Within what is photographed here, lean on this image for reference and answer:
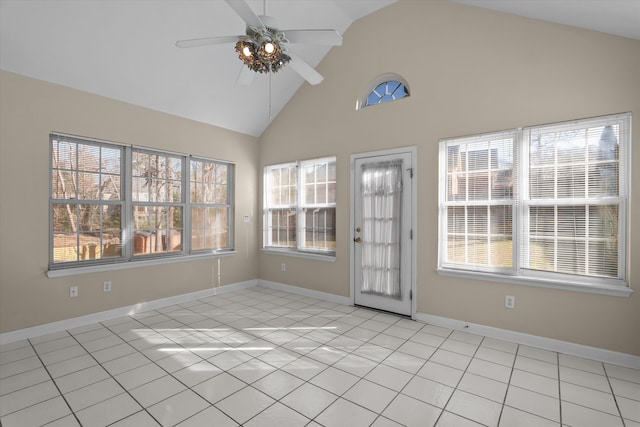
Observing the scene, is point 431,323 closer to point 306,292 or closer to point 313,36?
point 306,292

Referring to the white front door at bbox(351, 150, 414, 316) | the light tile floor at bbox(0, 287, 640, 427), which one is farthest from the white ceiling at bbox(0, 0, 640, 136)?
the light tile floor at bbox(0, 287, 640, 427)

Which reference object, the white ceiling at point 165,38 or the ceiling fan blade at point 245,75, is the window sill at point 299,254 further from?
the ceiling fan blade at point 245,75

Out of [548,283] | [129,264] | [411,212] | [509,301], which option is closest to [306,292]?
[411,212]

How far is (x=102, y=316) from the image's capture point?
12.3ft

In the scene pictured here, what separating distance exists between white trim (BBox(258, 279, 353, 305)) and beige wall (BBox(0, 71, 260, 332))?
1.59m

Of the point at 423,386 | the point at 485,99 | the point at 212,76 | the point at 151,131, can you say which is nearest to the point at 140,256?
the point at 151,131

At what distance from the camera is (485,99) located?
3350 millimetres

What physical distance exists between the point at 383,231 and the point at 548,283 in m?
1.86

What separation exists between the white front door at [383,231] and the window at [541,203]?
18.3 inches

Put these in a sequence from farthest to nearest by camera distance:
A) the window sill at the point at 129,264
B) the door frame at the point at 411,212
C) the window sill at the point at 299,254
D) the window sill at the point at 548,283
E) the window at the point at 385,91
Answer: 1. the window sill at the point at 299,254
2. the window at the point at 385,91
3. the door frame at the point at 411,212
4. the window sill at the point at 129,264
5. the window sill at the point at 548,283

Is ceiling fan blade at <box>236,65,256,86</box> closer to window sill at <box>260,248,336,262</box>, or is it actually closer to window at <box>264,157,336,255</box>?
window at <box>264,157,336,255</box>

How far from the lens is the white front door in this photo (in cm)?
391

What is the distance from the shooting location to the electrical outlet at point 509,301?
125 inches

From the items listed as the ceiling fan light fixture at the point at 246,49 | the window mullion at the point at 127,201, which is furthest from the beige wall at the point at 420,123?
the ceiling fan light fixture at the point at 246,49
